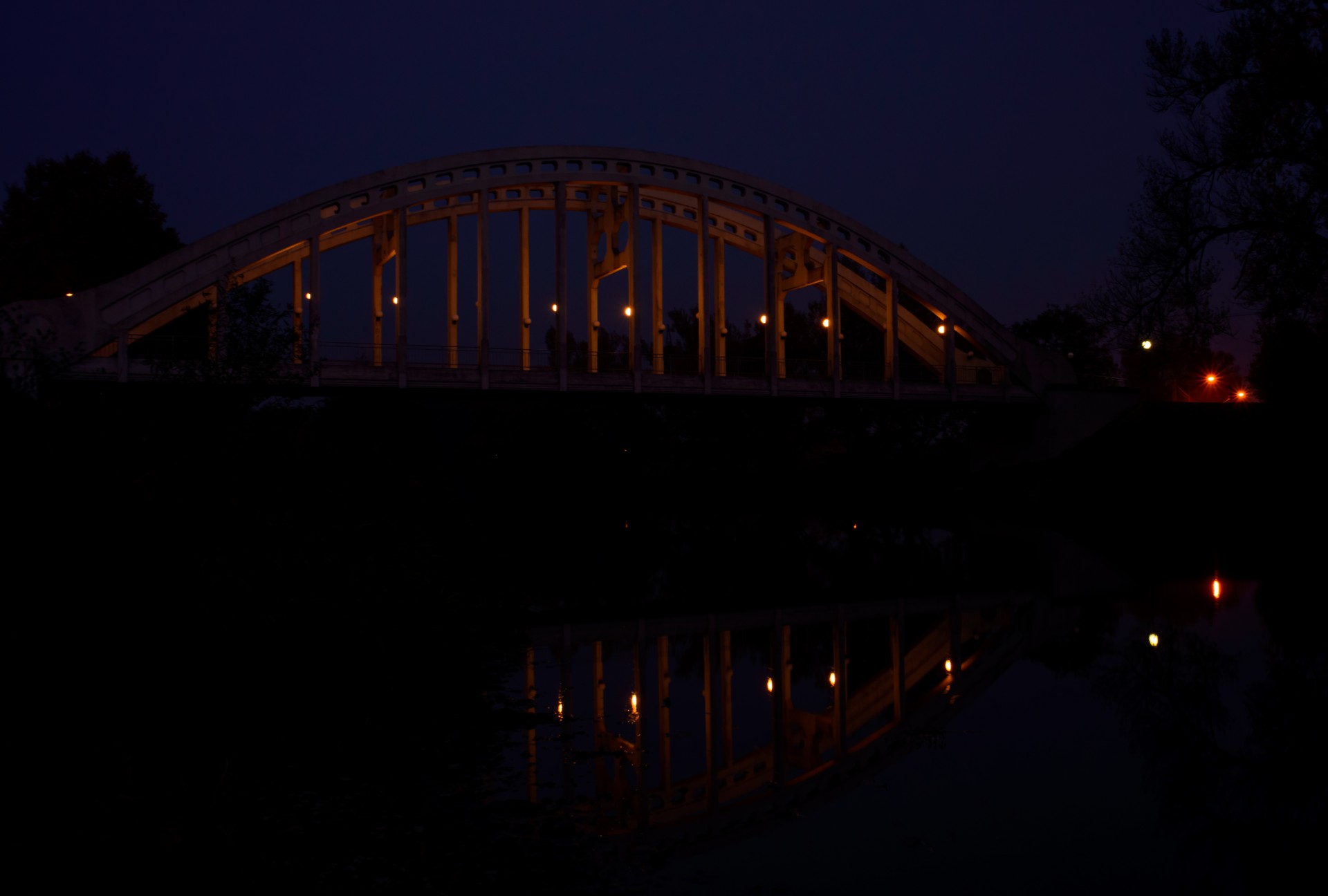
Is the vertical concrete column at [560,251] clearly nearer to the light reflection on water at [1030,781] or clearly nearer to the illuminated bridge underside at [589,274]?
the illuminated bridge underside at [589,274]

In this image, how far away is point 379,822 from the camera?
6504 millimetres

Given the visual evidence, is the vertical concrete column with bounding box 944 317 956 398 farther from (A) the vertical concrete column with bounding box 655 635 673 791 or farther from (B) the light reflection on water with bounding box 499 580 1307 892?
(A) the vertical concrete column with bounding box 655 635 673 791

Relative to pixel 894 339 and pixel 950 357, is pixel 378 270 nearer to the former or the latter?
pixel 894 339

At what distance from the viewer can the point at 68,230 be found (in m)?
43.4

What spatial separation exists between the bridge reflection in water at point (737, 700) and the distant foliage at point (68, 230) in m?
37.0

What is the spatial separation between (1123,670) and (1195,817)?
4.77 m

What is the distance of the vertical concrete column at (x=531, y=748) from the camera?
732cm

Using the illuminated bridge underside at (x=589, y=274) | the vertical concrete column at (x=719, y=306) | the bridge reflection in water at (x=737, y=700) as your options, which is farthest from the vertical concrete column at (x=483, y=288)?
the bridge reflection in water at (x=737, y=700)

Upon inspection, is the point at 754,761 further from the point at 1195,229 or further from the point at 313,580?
the point at 1195,229

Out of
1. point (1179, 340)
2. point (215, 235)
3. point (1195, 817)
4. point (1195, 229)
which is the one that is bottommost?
point (1195, 817)

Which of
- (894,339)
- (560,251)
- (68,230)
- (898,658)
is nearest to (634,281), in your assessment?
(560,251)

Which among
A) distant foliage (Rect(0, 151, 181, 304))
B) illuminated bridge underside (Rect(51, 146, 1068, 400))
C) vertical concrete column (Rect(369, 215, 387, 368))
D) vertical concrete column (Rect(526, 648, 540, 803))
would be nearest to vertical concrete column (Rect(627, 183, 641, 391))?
illuminated bridge underside (Rect(51, 146, 1068, 400))

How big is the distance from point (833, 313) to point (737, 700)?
118ft

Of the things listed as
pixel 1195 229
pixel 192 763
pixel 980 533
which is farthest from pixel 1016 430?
pixel 192 763
